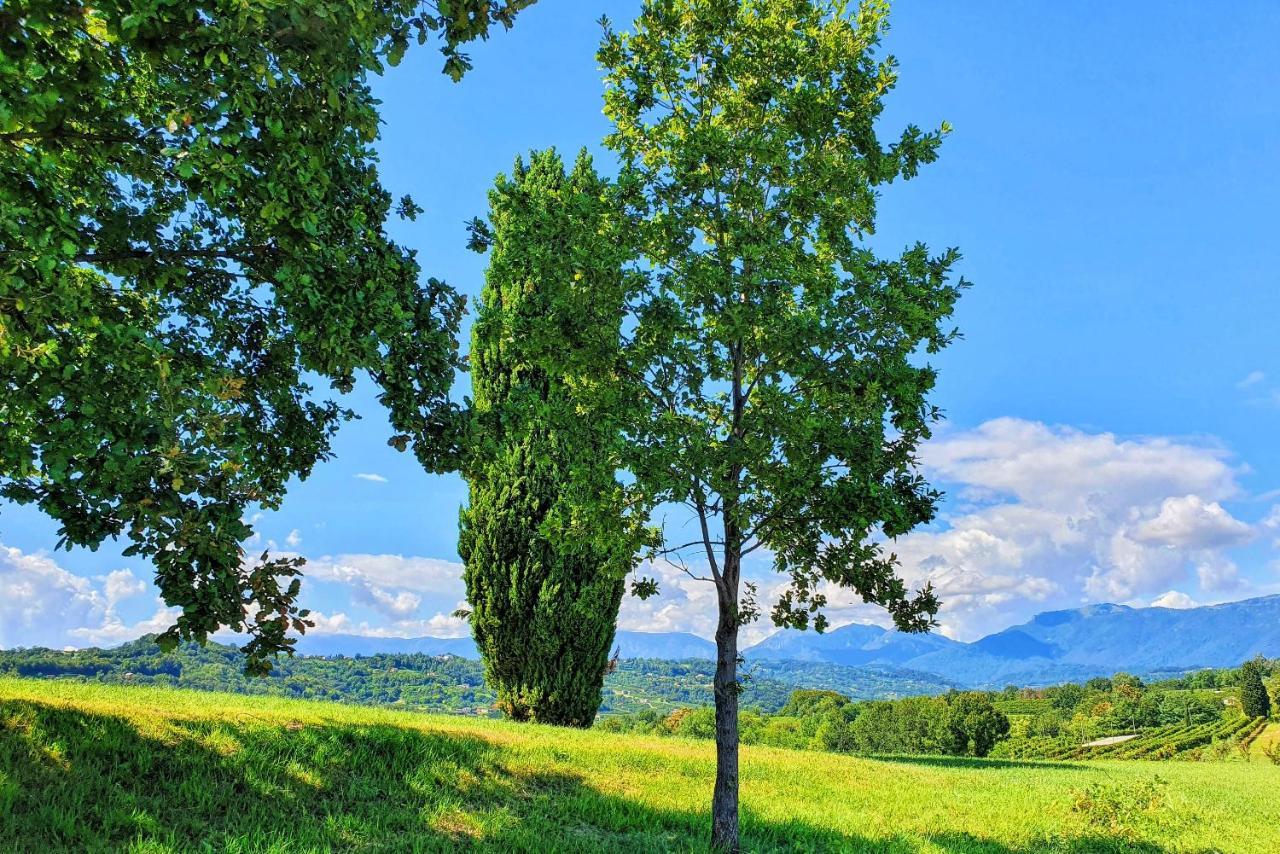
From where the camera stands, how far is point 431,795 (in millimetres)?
10500

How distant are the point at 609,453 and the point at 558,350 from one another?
6.13 ft

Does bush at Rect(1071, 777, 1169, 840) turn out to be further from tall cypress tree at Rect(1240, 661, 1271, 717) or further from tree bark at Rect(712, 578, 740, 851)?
tall cypress tree at Rect(1240, 661, 1271, 717)

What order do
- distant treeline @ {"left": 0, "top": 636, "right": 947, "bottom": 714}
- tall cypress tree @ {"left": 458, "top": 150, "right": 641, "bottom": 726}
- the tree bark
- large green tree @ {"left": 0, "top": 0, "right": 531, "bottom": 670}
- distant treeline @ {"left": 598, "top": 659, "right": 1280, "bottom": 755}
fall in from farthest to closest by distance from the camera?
distant treeline @ {"left": 598, "top": 659, "right": 1280, "bottom": 755}
distant treeline @ {"left": 0, "top": 636, "right": 947, "bottom": 714}
the tree bark
tall cypress tree @ {"left": 458, "top": 150, "right": 641, "bottom": 726}
large green tree @ {"left": 0, "top": 0, "right": 531, "bottom": 670}

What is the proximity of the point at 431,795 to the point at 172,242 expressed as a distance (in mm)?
8008

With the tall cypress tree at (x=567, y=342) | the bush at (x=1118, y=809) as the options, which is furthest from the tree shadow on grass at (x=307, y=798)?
the tall cypress tree at (x=567, y=342)

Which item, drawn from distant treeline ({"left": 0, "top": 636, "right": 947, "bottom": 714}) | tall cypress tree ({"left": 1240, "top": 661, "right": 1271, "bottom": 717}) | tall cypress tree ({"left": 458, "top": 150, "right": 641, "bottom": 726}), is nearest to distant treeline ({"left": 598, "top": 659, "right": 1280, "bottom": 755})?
tall cypress tree ({"left": 1240, "top": 661, "right": 1271, "bottom": 717})

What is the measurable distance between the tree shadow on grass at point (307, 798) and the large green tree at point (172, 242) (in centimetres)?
401

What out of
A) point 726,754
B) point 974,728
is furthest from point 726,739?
point 974,728

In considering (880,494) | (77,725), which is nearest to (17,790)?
(77,725)

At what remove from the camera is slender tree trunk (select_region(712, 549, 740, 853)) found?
955 cm

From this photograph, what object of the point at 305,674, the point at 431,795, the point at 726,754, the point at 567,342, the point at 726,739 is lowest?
the point at 305,674

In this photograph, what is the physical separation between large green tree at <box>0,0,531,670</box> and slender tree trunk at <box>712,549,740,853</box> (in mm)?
5635

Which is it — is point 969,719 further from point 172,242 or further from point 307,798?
point 172,242

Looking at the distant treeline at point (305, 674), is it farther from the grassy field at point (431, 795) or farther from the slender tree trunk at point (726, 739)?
the grassy field at point (431, 795)
